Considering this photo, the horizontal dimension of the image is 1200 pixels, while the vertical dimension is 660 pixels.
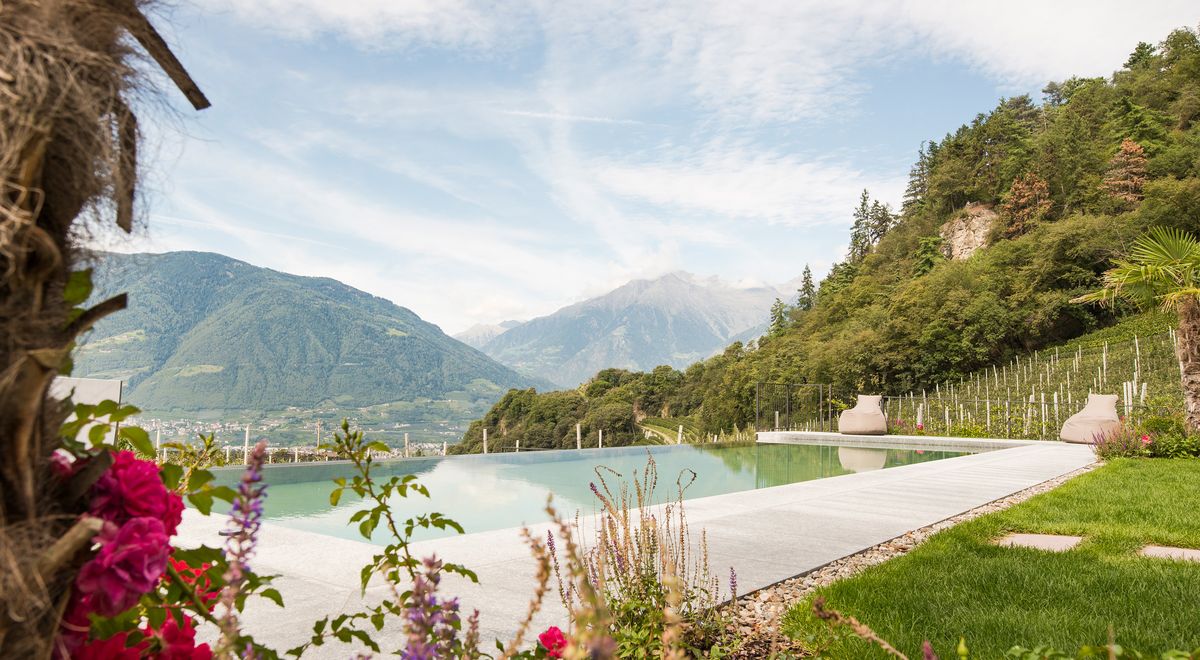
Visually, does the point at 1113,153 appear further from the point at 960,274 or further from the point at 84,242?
the point at 84,242

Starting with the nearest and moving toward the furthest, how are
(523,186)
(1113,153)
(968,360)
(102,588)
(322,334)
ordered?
(102,588) < (968,360) < (1113,153) < (523,186) < (322,334)

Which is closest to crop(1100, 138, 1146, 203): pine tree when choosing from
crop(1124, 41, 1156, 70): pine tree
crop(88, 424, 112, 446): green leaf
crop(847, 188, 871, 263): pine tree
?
crop(1124, 41, 1156, 70): pine tree

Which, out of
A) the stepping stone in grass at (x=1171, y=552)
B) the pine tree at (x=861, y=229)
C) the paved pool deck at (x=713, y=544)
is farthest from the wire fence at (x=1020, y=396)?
the pine tree at (x=861, y=229)

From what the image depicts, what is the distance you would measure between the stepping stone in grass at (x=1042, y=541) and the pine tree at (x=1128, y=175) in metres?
29.1

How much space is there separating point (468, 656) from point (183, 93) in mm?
914

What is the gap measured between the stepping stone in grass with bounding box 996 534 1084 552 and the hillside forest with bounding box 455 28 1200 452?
16.4 meters

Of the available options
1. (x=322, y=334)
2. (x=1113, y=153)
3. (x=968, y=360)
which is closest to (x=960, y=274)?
(x=968, y=360)

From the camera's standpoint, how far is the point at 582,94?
18.2 metres

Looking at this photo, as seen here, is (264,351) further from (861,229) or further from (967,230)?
(967,230)

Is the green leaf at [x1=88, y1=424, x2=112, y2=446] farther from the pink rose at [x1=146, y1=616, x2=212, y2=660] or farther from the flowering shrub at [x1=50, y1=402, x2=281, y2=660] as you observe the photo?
the pink rose at [x1=146, y1=616, x2=212, y2=660]

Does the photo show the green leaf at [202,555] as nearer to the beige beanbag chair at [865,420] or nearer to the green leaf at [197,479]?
the green leaf at [197,479]

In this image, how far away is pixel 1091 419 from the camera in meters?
11.9

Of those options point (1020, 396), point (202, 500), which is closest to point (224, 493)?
point (202, 500)

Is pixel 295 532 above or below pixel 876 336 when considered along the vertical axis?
below
